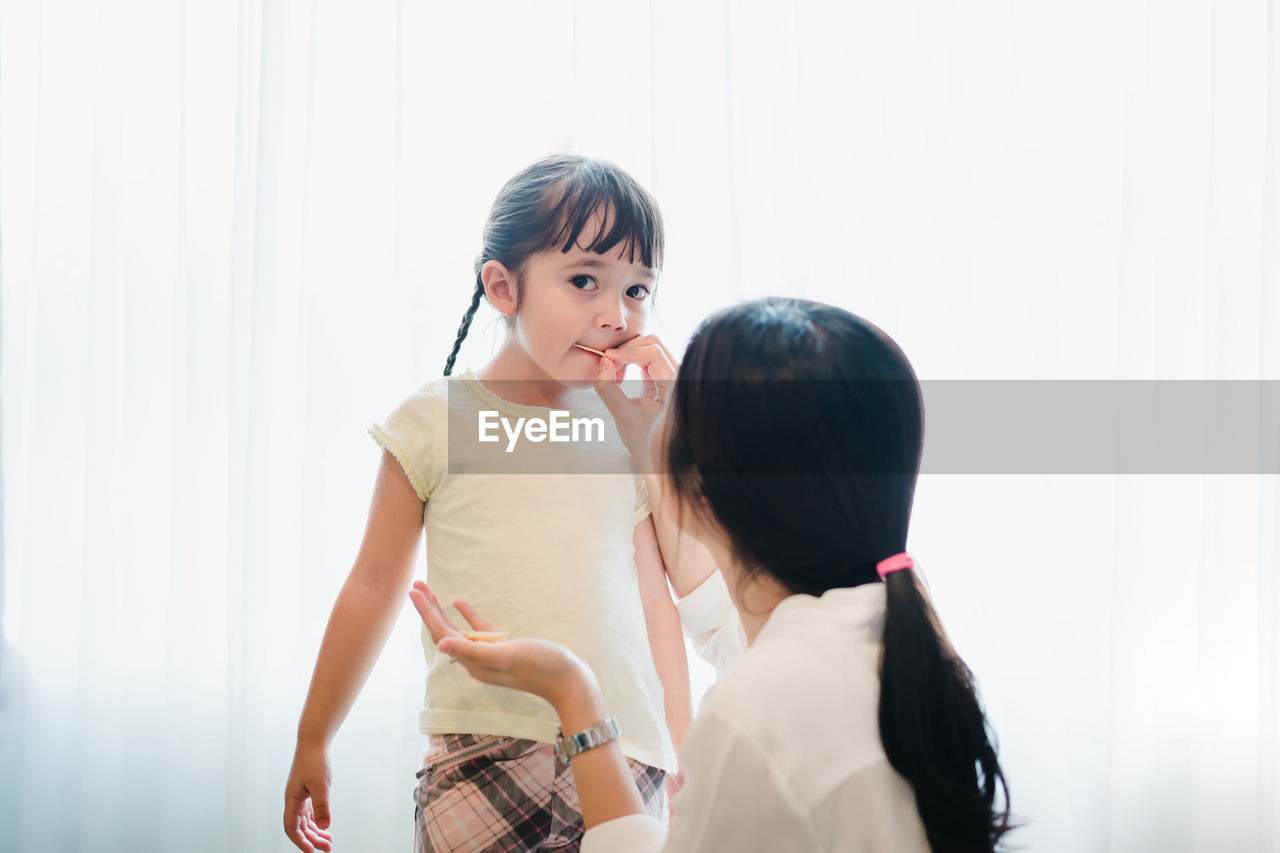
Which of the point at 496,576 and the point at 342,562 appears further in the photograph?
the point at 342,562

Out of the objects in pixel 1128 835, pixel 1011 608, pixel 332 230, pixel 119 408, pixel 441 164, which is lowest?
pixel 1128 835

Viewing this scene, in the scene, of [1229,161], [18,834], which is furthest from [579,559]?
[1229,161]

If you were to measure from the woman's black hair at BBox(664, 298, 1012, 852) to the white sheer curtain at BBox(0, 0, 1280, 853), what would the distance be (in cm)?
103

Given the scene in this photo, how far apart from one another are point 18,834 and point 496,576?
140cm

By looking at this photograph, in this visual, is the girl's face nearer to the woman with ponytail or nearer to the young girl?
the young girl

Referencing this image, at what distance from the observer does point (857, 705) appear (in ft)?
2.15

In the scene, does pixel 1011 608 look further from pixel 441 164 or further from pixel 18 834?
pixel 18 834

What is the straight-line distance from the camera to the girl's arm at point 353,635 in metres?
0.97

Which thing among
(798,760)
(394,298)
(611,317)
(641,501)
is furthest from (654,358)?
(394,298)

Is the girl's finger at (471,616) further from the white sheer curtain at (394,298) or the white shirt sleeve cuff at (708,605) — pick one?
the white sheer curtain at (394,298)

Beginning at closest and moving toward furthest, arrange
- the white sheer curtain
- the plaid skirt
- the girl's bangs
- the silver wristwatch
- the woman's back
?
the woman's back → the silver wristwatch → the plaid skirt → the girl's bangs → the white sheer curtain

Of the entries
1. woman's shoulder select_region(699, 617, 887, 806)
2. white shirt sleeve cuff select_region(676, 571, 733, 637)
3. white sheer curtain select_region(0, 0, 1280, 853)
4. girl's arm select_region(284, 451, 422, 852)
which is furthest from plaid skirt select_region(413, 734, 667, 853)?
white sheer curtain select_region(0, 0, 1280, 853)

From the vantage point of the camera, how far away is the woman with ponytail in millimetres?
643

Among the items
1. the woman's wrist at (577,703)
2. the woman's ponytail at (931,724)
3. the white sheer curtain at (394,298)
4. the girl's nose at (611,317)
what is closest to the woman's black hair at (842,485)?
the woman's ponytail at (931,724)
